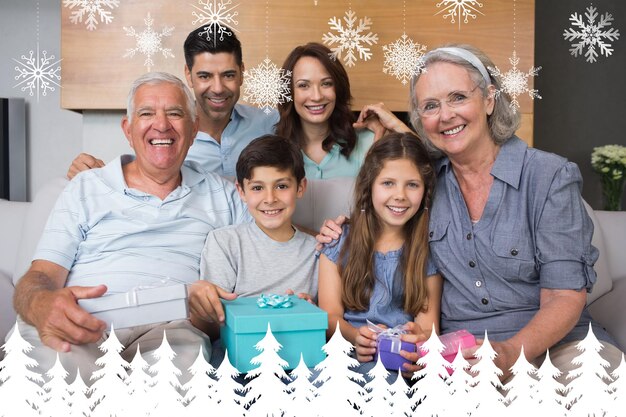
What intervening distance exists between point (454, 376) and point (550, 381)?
0.15 metres

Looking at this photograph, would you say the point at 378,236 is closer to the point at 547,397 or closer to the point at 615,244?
the point at 547,397

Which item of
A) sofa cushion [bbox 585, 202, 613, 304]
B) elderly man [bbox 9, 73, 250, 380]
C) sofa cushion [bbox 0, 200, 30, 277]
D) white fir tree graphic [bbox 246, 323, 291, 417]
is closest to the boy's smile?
elderly man [bbox 9, 73, 250, 380]

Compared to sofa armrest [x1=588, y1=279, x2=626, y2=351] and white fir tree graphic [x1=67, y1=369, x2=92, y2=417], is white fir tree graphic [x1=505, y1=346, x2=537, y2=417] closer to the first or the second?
white fir tree graphic [x1=67, y1=369, x2=92, y2=417]

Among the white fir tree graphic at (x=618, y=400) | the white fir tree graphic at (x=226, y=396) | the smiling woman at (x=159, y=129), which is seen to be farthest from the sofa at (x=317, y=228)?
the white fir tree graphic at (x=226, y=396)

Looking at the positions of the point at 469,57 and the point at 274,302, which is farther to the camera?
the point at 469,57

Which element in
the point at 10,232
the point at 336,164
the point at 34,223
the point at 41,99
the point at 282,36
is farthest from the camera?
the point at 41,99

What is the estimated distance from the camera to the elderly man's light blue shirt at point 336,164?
225 centimetres

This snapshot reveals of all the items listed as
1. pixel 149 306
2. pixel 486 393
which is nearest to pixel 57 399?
pixel 149 306

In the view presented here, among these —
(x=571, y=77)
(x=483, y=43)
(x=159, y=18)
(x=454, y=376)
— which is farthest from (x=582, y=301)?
(x=571, y=77)

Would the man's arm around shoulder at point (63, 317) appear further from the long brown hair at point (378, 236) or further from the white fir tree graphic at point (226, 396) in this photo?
the long brown hair at point (378, 236)

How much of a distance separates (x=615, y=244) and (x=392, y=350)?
45.5 inches

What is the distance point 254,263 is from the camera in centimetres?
179

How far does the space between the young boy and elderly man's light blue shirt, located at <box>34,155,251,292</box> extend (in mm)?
69

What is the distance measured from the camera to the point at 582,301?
1.47 meters
